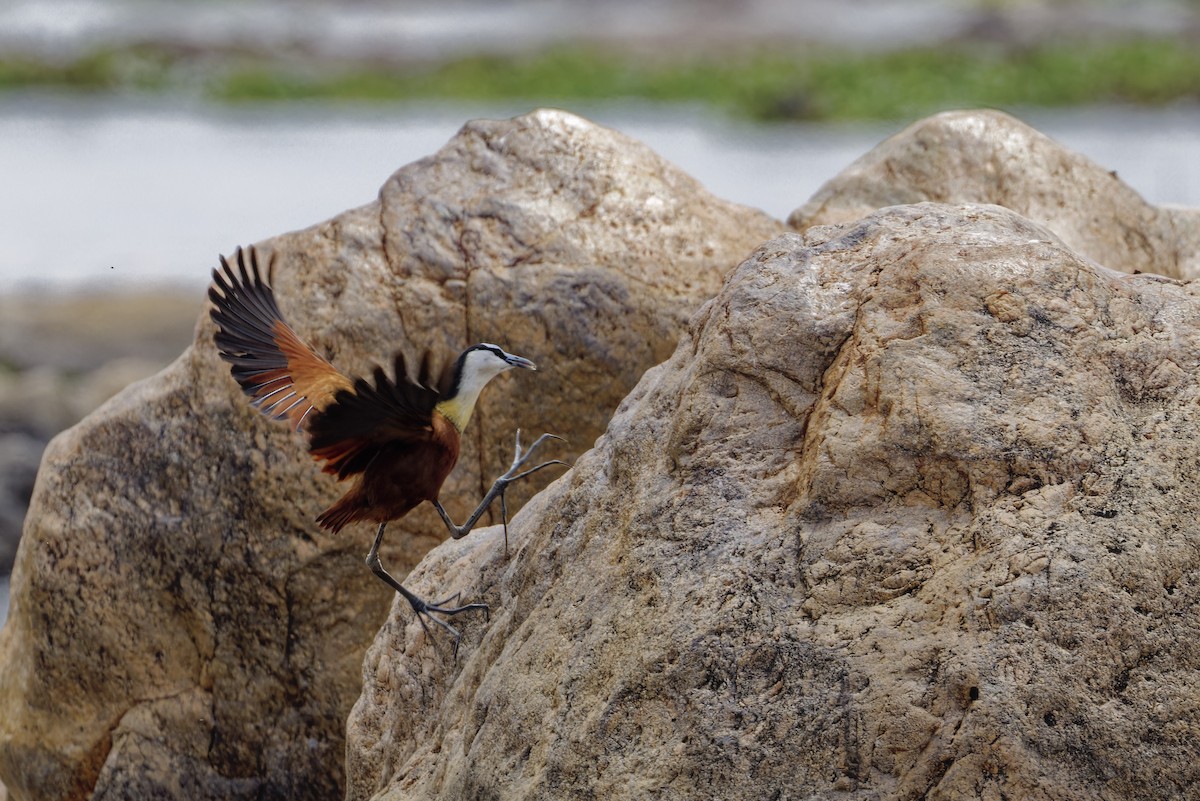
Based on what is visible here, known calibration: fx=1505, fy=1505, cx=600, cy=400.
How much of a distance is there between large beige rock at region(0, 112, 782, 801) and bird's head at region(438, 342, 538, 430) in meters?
0.87

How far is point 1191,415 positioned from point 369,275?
2.70 meters

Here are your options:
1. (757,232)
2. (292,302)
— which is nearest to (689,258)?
(757,232)

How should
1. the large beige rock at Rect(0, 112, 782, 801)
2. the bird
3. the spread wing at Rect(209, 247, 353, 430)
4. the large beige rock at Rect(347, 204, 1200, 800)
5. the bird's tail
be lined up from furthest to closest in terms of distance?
the large beige rock at Rect(0, 112, 782, 801) < the spread wing at Rect(209, 247, 353, 430) < the bird's tail < the bird < the large beige rock at Rect(347, 204, 1200, 800)

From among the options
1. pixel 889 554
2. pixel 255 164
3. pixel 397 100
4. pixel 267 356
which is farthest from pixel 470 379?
pixel 397 100

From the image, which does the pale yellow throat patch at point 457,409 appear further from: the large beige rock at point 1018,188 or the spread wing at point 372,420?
the large beige rock at point 1018,188

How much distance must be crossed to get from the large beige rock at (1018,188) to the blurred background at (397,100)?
303 inches

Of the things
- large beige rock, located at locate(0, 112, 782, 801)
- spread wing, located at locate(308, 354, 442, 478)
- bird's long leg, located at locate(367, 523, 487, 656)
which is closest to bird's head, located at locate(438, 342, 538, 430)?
spread wing, located at locate(308, 354, 442, 478)

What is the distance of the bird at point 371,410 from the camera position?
339cm

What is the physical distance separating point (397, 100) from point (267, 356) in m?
17.9

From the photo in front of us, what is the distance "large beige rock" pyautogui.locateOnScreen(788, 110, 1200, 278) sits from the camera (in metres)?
4.84

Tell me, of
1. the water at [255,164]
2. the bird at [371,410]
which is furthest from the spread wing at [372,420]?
the water at [255,164]

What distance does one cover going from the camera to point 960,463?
2623 millimetres

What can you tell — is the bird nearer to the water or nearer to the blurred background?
the blurred background

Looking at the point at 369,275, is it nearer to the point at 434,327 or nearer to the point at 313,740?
the point at 434,327
